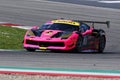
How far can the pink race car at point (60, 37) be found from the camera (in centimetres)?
1625

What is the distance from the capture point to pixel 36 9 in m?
34.1

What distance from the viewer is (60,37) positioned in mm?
16375

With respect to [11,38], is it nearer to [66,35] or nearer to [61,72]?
[66,35]

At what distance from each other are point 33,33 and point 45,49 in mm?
661

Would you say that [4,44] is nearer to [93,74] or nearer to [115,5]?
[93,74]

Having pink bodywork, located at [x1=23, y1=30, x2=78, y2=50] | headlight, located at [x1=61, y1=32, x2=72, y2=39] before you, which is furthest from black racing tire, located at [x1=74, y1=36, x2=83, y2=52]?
headlight, located at [x1=61, y1=32, x2=72, y2=39]

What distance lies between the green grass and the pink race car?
7.69 ft

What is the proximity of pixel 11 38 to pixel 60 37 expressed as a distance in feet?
16.5

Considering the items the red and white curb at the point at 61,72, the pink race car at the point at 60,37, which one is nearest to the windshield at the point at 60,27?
the pink race car at the point at 60,37

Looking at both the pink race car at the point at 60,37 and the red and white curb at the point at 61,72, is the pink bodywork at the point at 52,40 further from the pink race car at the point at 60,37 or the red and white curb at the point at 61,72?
the red and white curb at the point at 61,72

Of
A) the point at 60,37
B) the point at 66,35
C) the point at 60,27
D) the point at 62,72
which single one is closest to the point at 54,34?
the point at 60,37

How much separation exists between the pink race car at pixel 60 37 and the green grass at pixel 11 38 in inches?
92.3

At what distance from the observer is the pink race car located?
53.3ft

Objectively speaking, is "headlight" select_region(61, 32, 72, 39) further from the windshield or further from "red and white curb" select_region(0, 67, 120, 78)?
"red and white curb" select_region(0, 67, 120, 78)
